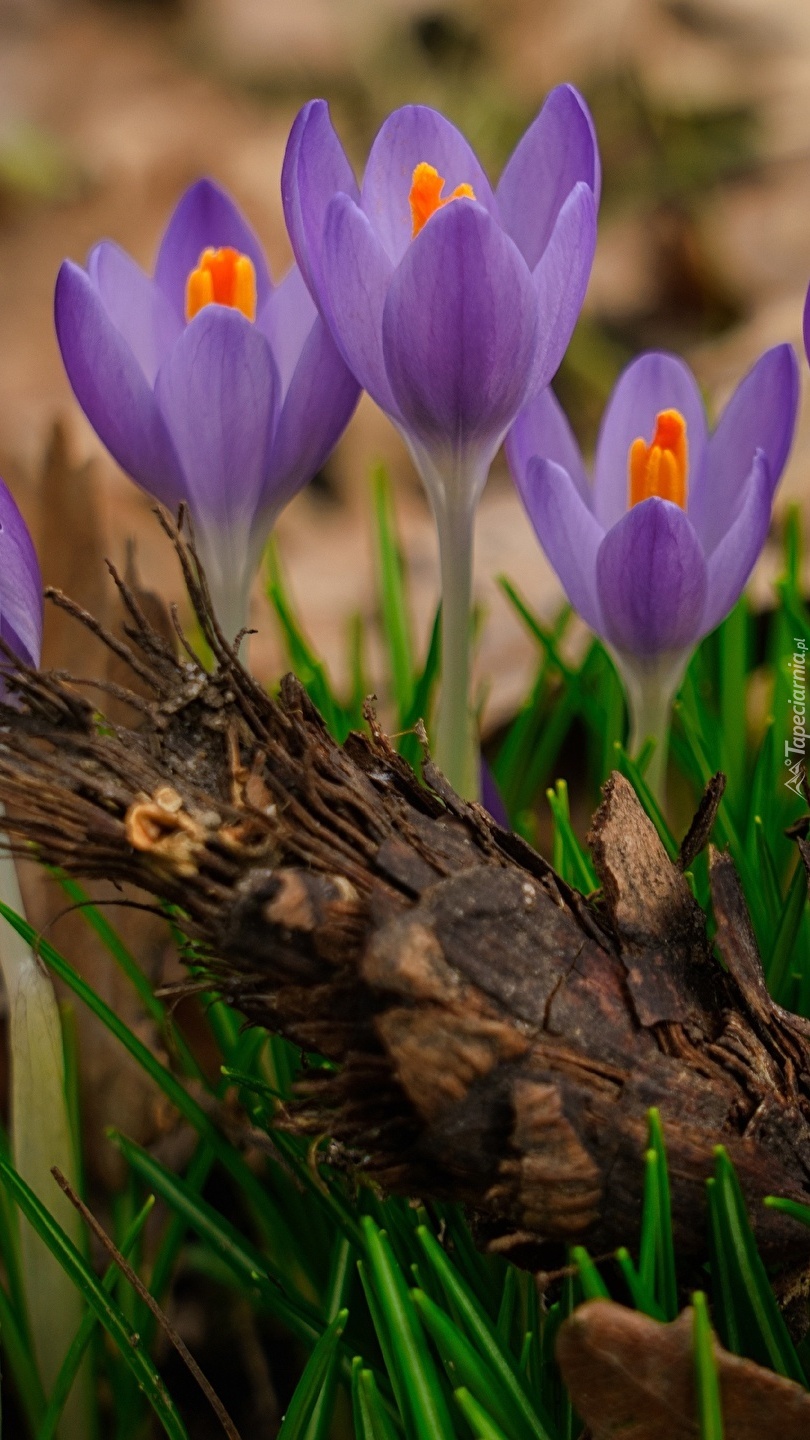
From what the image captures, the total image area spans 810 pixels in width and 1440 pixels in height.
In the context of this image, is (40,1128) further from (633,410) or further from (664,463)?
(633,410)

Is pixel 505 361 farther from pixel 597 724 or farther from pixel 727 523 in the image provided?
pixel 597 724

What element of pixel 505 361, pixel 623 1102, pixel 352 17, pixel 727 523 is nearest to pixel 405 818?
pixel 623 1102

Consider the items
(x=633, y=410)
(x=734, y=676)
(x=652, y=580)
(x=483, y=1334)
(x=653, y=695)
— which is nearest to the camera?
(x=483, y=1334)

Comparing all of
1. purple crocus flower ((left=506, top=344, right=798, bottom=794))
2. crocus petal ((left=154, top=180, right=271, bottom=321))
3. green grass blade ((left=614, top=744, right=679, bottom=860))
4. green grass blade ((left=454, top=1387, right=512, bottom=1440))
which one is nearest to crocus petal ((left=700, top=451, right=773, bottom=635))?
purple crocus flower ((left=506, top=344, right=798, bottom=794))

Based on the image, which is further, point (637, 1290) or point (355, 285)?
point (355, 285)

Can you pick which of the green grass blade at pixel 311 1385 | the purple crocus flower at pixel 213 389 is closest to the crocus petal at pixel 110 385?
the purple crocus flower at pixel 213 389

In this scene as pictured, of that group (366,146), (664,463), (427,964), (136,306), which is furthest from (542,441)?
(366,146)
